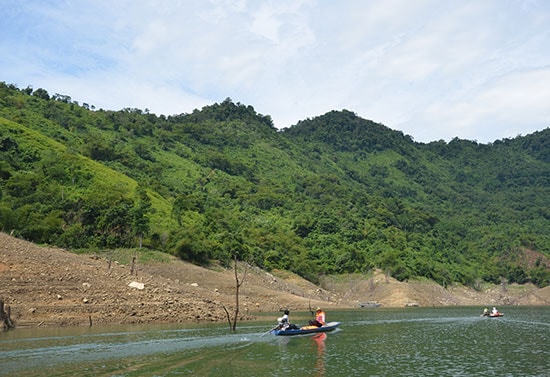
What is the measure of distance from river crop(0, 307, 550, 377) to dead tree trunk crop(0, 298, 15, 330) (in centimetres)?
89

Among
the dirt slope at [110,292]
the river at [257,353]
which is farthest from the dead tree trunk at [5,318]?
the dirt slope at [110,292]

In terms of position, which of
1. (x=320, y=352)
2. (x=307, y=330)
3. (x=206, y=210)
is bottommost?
(x=320, y=352)

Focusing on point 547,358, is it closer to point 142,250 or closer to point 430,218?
point 142,250

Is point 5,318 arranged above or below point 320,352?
above

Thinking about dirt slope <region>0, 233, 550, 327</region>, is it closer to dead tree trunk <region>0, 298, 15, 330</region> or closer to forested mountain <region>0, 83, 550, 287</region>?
dead tree trunk <region>0, 298, 15, 330</region>

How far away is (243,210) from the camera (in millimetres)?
140750

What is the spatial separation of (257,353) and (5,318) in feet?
69.4

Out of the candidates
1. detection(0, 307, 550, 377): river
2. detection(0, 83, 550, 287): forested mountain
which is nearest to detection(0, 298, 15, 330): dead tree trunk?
detection(0, 307, 550, 377): river

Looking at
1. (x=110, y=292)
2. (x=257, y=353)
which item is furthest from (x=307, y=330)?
(x=110, y=292)

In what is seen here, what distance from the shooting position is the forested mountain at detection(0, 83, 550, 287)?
257 ft

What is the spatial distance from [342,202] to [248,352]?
13500 cm

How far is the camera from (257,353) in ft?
109

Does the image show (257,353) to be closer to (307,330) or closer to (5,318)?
(307,330)

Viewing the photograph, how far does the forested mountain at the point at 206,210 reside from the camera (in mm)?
78438
